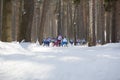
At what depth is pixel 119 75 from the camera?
757cm

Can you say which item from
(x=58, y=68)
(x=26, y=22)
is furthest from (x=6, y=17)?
(x=58, y=68)

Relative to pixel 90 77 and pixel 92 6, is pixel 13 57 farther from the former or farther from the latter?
pixel 92 6

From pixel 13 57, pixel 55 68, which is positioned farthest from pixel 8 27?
pixel 55 68

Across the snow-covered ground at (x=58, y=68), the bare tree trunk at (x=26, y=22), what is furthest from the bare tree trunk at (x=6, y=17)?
the snow-covered ground at (x=58, y=68)

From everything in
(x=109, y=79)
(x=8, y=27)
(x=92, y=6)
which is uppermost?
→ (x=92, y=6)

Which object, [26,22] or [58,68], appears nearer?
[58,68]

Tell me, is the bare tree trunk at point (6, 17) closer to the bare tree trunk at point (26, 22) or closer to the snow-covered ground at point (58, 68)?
the bare tree trunk at point (26, 22)

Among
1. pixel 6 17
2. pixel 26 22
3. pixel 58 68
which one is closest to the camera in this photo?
pixel 58 68

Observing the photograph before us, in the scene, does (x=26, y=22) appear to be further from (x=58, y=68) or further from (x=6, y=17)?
(x=58, y=68)

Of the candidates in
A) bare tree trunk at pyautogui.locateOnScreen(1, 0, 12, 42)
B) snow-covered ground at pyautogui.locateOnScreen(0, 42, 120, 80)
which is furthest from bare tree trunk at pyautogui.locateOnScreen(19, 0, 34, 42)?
snow-covered ground at pyautogui.locateOnScreen(0, 42, 120, 80)

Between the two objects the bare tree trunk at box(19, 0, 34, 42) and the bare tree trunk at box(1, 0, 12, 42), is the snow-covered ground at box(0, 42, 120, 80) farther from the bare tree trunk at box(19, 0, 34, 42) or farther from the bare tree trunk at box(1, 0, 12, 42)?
the bare tree trunk at box(19, 0, 34, 42)

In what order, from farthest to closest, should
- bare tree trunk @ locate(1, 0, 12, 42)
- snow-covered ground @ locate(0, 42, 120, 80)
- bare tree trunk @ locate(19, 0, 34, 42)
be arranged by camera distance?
bare tree trunk @ locate(19, 0, 34, 42) < bare tree trunk @ locate(1, 0, 12, 42) < snow-covered ground @ locate(0, 42, 120, 80)

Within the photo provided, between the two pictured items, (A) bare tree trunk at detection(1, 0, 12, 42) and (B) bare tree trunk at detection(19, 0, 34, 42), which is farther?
(B) bare tree trunk at detection(19, 0, 34, 42)

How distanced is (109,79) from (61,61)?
2029mm
